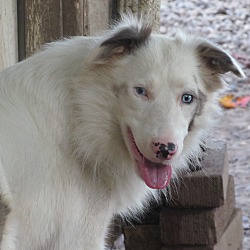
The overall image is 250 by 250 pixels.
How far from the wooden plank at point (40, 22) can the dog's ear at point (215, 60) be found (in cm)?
130

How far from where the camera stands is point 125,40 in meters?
3.93

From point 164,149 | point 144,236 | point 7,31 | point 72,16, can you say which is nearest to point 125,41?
point 164,149

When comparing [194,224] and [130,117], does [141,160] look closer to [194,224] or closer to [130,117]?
[130,117]

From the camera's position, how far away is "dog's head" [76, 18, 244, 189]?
3762mm

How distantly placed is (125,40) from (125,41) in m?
0.01

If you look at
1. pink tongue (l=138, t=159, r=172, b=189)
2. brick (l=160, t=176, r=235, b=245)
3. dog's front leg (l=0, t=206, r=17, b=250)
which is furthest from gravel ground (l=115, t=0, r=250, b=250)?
dog's front leg (l=0, t=206, r=17, b=250)

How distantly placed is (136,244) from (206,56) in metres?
1.50

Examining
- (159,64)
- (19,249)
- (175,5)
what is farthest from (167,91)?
(175,5)

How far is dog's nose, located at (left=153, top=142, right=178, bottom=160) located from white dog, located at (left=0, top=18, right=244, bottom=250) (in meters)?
0.05

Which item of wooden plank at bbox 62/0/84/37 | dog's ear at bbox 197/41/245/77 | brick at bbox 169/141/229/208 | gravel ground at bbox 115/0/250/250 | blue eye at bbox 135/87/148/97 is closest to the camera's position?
blue eye at bbox 135/87/148/97

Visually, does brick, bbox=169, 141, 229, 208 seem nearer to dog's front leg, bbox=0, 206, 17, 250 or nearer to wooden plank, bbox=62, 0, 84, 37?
wooden plank, bbox=62, 0, 84, 37

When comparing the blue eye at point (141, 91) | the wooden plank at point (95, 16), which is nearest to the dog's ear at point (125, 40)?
the blue eye at point (141, 91)

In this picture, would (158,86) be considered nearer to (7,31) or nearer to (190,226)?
(190,226)

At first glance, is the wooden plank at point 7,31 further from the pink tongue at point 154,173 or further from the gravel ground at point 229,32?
the gravel ground at point 229,32
